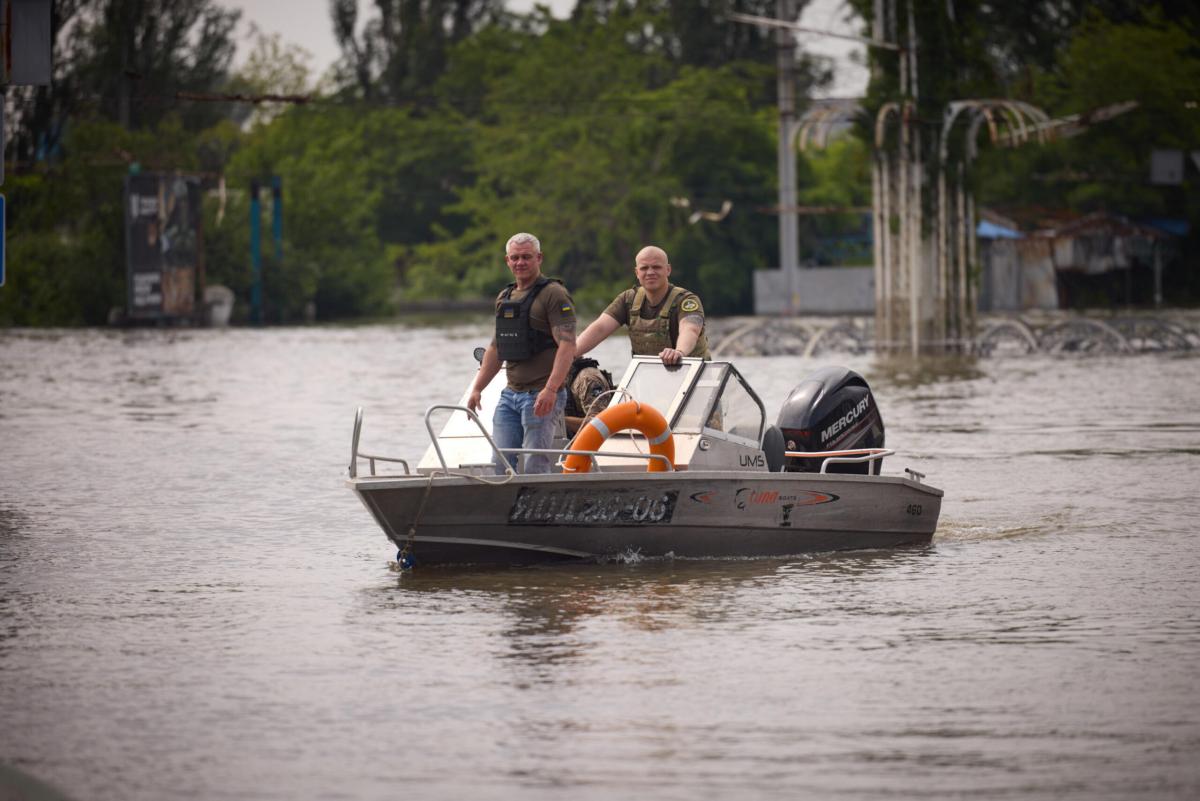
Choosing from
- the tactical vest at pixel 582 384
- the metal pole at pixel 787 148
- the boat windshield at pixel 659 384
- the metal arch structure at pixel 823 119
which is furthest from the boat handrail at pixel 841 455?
the metal pole at pixel 787 148

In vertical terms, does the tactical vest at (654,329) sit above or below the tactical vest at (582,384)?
above

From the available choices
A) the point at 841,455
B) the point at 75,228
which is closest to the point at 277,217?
the point at 75,228

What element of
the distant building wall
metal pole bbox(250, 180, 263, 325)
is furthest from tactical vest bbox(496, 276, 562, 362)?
the distant building wall

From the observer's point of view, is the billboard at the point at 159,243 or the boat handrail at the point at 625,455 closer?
the boat handrail at the point at 625,455

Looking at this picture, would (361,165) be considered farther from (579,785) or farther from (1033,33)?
(579,785)

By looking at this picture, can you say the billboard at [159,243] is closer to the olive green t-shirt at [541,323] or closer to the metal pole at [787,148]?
the metal pole at [787,148]

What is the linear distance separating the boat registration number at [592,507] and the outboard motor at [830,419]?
4.51 ft

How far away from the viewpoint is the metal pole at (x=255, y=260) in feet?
242

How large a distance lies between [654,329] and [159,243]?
57.1m

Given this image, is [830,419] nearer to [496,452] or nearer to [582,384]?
[582,384]

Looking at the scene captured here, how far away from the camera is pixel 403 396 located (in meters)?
30.8

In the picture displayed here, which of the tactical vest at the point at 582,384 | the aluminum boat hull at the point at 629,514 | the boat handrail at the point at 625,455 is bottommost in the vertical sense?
the aluminum boat hull at the point at 629,514

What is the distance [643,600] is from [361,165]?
272 ft

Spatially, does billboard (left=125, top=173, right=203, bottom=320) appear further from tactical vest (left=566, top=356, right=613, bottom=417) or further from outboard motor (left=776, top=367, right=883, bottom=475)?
outboard motor (left=776, top=367, right=883, bottom=475)
